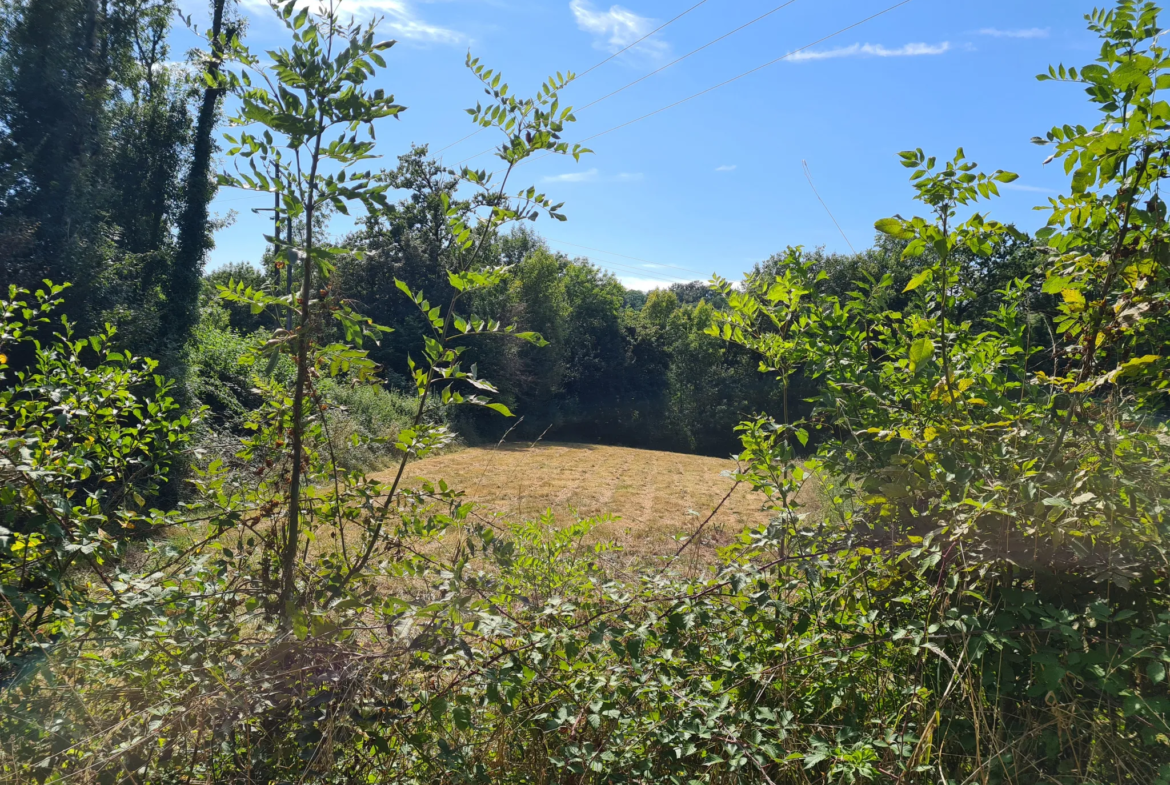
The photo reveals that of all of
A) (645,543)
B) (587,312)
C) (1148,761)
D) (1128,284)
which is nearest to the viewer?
(1148,761)

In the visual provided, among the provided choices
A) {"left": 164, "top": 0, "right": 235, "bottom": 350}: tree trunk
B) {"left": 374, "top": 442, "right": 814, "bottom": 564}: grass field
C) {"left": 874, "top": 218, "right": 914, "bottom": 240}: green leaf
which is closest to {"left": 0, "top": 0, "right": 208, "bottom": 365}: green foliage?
{"left": 164, "top": 0, "right": 235, "bottom": 350}: tree trunk

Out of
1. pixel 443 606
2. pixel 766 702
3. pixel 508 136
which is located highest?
pixel 508 136

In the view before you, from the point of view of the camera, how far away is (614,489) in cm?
1462

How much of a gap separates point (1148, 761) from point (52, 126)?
55.5 ft

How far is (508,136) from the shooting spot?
6.35 ft

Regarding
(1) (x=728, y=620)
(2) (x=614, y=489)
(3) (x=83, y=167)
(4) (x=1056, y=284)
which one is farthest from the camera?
(2) (x=614, y=489)

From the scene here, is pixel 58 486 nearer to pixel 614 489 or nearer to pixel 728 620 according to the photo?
pixel 728 620

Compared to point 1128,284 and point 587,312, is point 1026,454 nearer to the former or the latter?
point 1128,284

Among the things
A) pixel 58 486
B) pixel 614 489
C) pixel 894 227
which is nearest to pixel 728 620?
pixel 894 227

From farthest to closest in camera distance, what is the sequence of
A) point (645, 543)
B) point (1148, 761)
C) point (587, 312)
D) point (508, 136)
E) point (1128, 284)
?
point (587, 312), point (645, 543), point (508, 136), point (1128, 284), point (1148, 761)

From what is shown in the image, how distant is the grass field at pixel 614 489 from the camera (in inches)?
360

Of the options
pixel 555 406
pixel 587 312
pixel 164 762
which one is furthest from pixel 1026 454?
pixel 587 312

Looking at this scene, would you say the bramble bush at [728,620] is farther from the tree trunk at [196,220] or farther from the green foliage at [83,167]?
the tree trunk at [196,220]

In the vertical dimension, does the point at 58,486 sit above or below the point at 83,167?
below
